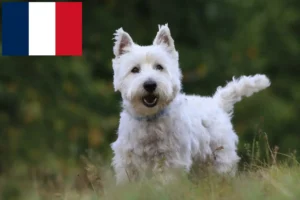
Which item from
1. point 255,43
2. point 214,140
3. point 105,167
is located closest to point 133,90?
point 105,167

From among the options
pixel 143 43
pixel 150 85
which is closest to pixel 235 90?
pixel 150 85

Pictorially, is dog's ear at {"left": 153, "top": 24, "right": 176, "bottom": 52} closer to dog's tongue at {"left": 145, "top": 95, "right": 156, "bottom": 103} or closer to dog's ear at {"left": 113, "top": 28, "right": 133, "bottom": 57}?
dog's ear at {"left": 113, "top": 28, "right": 133, "bottom": 57}

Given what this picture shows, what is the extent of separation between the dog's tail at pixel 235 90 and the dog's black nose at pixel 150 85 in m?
2.19

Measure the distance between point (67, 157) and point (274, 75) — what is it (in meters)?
10.2

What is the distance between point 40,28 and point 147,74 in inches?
408

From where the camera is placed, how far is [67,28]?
20.1 meters

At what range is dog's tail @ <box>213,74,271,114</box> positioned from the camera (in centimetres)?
1150

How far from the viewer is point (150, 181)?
8281 millimetres

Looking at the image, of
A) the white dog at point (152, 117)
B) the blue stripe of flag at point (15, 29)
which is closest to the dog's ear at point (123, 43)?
the white dog at point (152, 117)

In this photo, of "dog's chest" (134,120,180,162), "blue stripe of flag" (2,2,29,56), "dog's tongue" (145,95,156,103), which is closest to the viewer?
"dog's tongue" (145,95,156,103)

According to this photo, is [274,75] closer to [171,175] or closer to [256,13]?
[256,13]

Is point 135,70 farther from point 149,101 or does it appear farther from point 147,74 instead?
point 149,101

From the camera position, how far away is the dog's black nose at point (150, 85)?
9.32 metres

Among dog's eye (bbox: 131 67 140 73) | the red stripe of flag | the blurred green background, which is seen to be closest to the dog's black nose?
dog's eye (bbox: 131 67 140 73)
